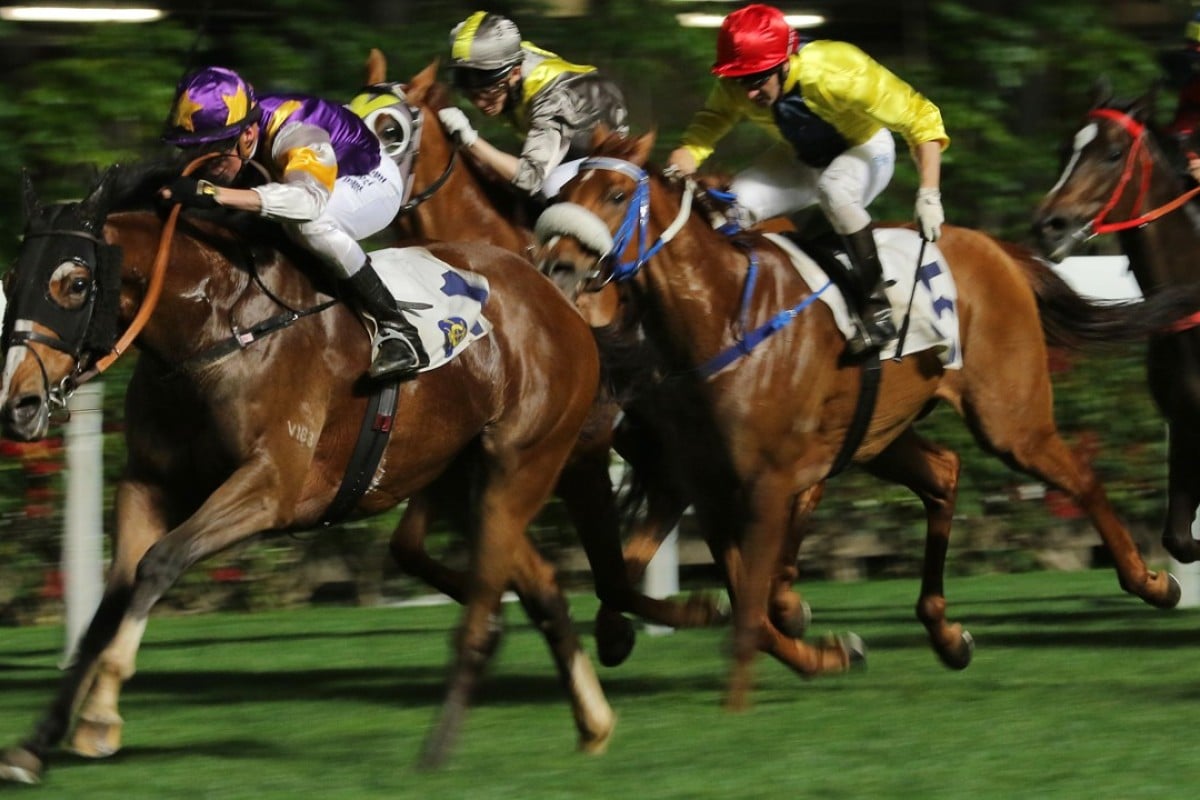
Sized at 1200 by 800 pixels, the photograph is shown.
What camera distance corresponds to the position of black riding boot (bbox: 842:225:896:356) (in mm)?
6156

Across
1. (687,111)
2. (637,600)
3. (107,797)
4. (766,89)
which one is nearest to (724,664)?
(637,600)

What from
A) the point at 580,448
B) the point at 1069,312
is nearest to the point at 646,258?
the point at 580,448

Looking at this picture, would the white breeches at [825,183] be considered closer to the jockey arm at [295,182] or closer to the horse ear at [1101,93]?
the horse ear at [1101,93]

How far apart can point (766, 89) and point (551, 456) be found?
137 centimetres

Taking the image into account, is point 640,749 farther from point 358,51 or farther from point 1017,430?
point 358,51

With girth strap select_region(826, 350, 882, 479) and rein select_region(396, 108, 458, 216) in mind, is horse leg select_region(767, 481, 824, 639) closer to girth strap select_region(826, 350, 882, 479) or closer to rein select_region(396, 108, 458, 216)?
girth strap select_region(826, 350, 882, 479)

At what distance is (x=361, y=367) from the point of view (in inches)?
202

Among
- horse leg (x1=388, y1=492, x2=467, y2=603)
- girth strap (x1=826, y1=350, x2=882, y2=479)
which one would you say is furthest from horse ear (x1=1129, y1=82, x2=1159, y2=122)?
horse leg (x1=388, y1=492, x2=467, y2=603)

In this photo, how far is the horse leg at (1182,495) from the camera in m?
6.75

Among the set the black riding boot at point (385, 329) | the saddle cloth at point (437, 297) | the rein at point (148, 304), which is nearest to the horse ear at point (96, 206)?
the rein at point (148, 304)

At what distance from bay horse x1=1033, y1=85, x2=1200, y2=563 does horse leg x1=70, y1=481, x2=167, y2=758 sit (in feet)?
10.8

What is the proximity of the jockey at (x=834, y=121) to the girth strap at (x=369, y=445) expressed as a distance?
52.0 inches

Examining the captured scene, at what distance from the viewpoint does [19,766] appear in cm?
464

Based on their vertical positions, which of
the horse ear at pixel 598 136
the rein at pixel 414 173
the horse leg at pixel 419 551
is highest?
the horse ear at pixel 598 136
